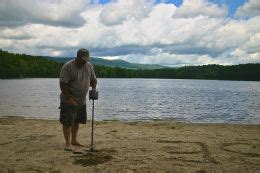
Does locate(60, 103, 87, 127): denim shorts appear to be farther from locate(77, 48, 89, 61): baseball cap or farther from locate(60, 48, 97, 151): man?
locate(77, 48, 89, 61): baseball cap

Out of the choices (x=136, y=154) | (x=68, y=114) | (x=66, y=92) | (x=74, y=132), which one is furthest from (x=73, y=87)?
(x=136, y=154)

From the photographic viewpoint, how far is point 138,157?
25.4 feet

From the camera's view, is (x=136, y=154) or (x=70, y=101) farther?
(x=70, y=101)

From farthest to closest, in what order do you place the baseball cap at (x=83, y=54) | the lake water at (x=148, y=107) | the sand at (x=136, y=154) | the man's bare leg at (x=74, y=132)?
1. the lake water at (x=148, y=107)
2. the man's bare leg at (x=74, y=132)
3. the baseball cap at (x=83, y=54)
4. the sand at (x=136, y=154)

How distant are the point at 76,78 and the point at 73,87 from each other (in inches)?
9.0

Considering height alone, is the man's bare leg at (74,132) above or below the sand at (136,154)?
above

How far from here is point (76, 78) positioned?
8.34m

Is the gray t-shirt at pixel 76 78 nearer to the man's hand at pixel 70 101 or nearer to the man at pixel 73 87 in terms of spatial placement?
the man at pixel 73 87

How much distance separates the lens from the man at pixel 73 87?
8.23 metres

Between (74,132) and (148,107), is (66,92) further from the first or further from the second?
(148,107)

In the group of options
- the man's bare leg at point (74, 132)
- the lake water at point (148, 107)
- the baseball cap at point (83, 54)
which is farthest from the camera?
the lake water at point (148, 107)

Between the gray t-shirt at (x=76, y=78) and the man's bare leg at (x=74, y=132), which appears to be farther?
the man's bare leg at (x=74, y=132)

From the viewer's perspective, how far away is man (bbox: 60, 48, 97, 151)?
8.23 m

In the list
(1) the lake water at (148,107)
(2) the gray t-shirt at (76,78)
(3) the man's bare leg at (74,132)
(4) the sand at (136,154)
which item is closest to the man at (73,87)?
(2) the gray t-shirt at (76,78)
